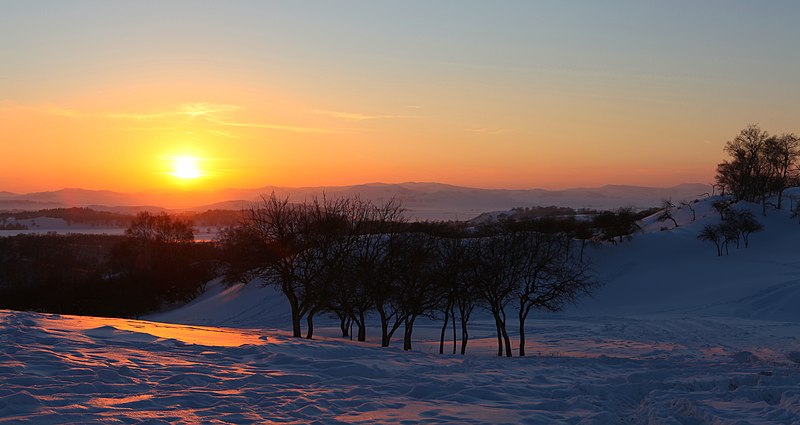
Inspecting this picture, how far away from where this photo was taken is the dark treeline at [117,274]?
219 feet

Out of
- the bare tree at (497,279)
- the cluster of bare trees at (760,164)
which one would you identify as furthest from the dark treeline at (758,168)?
the bare tree at (497,279)

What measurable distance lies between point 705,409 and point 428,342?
24591mm

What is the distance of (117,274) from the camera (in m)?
84.7

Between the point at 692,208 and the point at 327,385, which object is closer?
the point at 327,385

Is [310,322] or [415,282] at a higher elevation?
[415,282]

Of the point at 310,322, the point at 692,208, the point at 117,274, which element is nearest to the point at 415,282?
the point at 310,322

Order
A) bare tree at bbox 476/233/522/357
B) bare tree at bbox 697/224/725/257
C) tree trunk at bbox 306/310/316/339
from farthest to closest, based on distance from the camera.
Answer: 1. bare tree at bbox 697/224/725/257
2. tree trunk at bbox 306/310/316/339
3. bare tree at bbox 476/233/522/357

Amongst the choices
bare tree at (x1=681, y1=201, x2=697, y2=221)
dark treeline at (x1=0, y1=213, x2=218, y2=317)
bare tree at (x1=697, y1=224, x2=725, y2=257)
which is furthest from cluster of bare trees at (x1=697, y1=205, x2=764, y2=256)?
dark treeline at (x1=0, y1=213, x2=218, y2=317)

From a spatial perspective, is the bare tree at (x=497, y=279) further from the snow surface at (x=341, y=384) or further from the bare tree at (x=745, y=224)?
the bare tree at (x=745, y=224)

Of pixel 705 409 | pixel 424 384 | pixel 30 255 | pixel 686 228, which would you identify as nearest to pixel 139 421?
pixel 424 384

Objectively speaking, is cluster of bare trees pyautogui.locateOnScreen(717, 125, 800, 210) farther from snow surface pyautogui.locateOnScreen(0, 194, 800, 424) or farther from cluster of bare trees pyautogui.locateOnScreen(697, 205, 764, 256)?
snow surface pyautogui.locateOnScreen(0, 194, 800, 424)

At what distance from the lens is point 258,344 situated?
19.0 m

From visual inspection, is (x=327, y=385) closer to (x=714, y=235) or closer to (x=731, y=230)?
(x=714, y=235)

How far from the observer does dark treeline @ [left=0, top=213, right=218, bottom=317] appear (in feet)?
219
